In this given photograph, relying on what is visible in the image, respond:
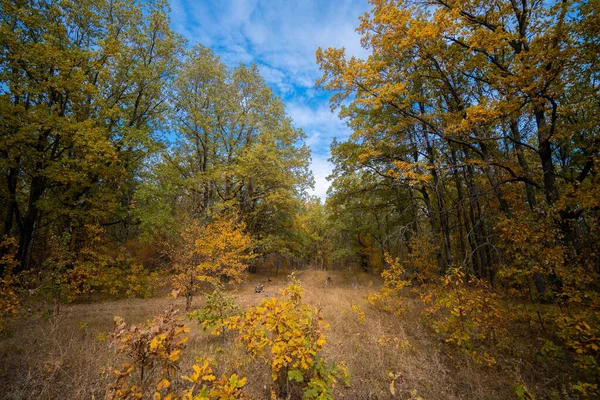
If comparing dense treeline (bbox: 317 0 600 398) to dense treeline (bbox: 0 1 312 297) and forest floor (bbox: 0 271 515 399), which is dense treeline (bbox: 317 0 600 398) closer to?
forest floor (bbox: 0 271 515 399)

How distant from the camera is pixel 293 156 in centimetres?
1928

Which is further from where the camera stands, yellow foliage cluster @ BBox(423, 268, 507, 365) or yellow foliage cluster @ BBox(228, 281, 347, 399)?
yellow foliage cluster @ BBox(423, 268, 507, 365)

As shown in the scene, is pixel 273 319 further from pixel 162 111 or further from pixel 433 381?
pixel 162 111

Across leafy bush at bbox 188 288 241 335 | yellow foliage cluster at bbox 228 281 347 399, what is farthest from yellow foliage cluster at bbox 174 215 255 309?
yellow foliage cluster at bbox 228 281 347 399

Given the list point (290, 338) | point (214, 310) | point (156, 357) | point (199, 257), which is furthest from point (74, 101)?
point (290, 338)

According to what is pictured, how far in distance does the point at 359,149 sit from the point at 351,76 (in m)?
3.70

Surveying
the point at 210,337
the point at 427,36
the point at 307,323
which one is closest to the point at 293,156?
the point at 427,36

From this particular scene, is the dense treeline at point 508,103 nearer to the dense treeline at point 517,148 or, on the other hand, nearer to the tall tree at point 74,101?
the dense treeline at point 517,148

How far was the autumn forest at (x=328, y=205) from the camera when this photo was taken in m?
3.73

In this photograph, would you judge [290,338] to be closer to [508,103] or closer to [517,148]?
[508,103]

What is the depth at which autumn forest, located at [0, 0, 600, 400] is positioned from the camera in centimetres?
373

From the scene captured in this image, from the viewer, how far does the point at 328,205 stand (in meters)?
12.7

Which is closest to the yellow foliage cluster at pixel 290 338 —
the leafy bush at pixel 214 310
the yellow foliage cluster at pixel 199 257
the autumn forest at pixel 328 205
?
the autumn forest at pixel 328 205

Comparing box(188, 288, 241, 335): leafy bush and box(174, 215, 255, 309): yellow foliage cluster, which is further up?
box(174, 215, 255, 309): yellow foliage cluster
